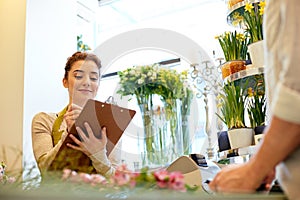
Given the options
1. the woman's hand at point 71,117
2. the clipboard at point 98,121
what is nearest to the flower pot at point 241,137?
the clipboard at point 98,121

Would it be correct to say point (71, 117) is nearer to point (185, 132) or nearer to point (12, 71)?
point (185, 132)

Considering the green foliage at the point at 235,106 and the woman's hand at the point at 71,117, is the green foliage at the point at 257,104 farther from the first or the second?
the woman's hand at the point at 71,117

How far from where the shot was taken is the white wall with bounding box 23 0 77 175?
2684 millimetres

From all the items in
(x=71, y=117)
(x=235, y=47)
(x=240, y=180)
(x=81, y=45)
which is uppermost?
(x=81, y=45)

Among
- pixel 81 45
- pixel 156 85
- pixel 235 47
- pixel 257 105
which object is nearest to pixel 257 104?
pixel 257 105

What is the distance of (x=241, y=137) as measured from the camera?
1782 millimetres

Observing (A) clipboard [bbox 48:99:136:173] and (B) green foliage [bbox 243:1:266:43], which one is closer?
(A) clipboard [bbox 48:99:136:173]

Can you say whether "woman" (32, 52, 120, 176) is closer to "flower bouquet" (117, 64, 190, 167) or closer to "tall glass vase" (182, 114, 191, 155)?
"flower bouquet" (117, 64, 190, 167)

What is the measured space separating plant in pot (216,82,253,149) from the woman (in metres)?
0.44

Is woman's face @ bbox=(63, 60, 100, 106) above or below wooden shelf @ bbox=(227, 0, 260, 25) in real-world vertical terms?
below

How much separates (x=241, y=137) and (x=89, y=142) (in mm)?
573

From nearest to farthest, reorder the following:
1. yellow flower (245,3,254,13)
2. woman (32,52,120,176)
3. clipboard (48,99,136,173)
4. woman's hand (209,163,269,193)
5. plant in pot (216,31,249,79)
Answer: woman's hand (209,163,269,193)
clipboard (48,99,136,173)
woman (32,52,120,176)
yellow flower (245,3,254,13)
plant in pot (216,31,249,79)

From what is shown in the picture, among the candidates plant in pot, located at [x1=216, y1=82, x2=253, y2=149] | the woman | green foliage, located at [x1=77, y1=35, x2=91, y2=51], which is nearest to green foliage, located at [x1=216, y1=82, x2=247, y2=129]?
plant in pot, located at [x1=216, y1=82, x2=253, y2=149]

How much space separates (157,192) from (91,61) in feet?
4.69
